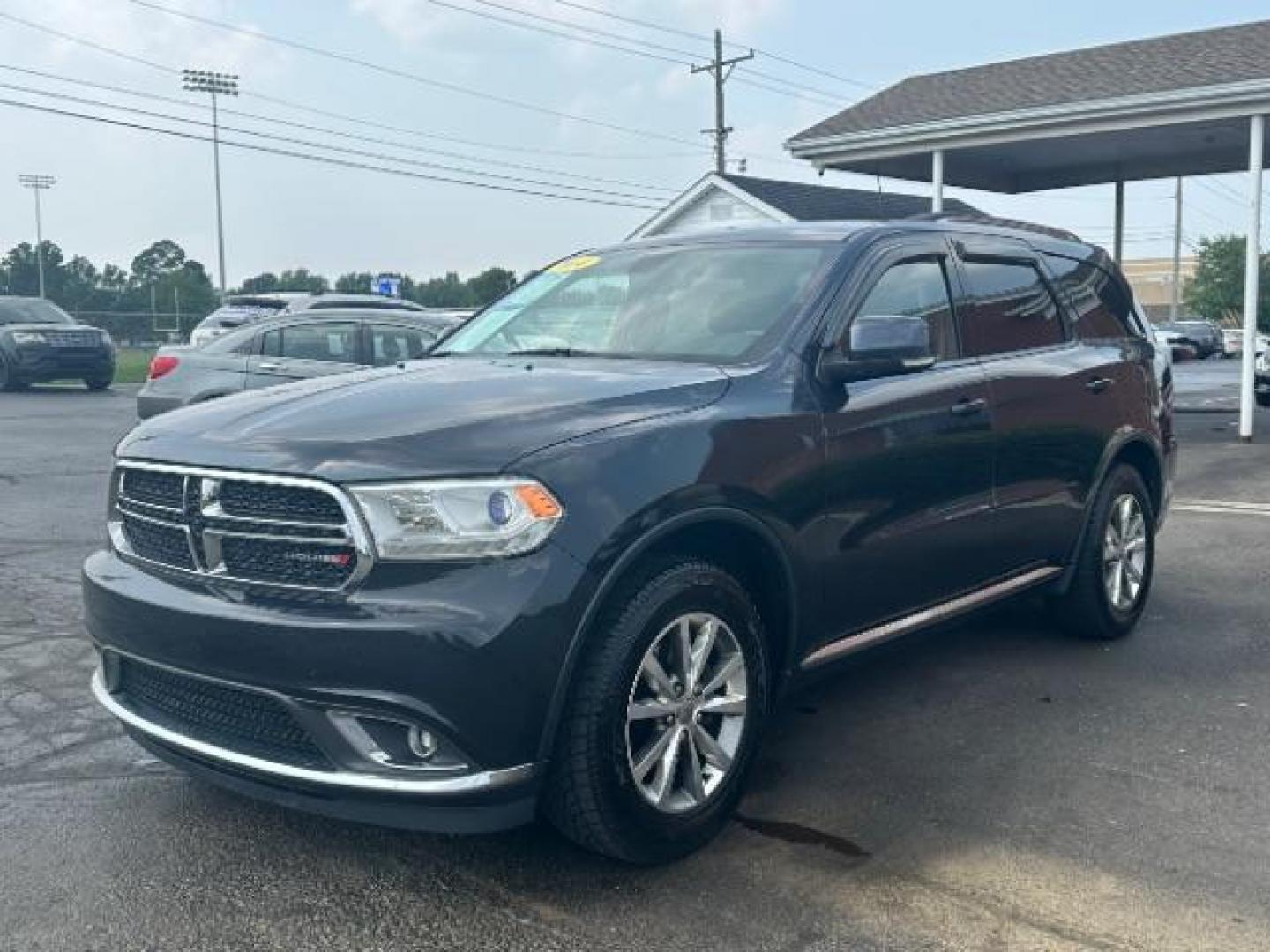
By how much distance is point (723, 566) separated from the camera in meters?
3.74

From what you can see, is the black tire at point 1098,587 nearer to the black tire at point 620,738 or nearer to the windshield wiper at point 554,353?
the windshield wiper at point 554,353

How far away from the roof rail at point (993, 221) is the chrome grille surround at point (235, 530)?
278cm

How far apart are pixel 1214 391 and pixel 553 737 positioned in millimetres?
21740

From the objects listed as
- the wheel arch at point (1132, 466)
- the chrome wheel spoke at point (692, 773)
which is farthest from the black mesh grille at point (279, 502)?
the wheel arch at point (1132, 466)

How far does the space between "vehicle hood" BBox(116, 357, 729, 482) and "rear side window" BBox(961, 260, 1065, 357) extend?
149 centimetres

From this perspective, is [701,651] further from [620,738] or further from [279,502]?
[279,502]

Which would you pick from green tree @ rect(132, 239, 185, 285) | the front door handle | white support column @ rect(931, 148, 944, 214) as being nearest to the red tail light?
the front door handle

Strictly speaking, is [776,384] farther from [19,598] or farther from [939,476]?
[19,598]

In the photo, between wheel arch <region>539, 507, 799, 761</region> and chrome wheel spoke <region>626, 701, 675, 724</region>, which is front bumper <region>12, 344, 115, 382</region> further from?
chrome wheel spoke <region>626, 701, 675, 724</region>

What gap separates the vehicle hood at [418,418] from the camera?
3193 millimetres

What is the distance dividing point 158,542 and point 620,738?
1.39 m

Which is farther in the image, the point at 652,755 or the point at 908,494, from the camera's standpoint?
the point at 908,494

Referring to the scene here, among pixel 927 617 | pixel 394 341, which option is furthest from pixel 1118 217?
pixel 927 617

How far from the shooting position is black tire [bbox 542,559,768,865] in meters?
3.22
